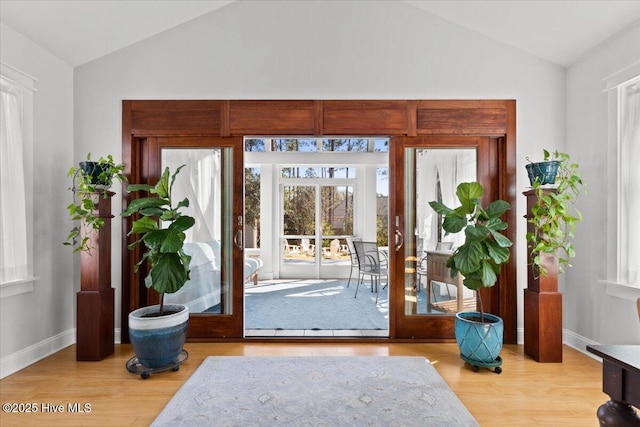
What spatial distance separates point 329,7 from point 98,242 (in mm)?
3029

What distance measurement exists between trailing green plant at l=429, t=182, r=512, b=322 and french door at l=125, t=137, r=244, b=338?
1937 millimetres

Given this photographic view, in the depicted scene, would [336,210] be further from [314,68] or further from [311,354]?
[311,354]

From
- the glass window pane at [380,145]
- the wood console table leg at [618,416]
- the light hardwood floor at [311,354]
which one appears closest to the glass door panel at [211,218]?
the light hardwood floor at [311,354]

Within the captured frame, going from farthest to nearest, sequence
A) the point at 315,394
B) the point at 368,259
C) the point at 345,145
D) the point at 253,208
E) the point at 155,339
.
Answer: the point at 253,208, the point at 345,145, the point at 368,259, the point at 155,339, the point at 315,394

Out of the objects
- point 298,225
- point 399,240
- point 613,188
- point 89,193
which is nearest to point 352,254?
point 298,225

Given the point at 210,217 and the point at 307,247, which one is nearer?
the point at 210,217

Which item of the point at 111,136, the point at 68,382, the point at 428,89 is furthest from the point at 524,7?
the point at 68,382

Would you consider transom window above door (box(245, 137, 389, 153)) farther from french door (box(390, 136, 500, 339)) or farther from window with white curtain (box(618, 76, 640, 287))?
window with white curtain (box(618, 76, 640, 287))

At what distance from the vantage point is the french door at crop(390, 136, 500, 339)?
3.38 meters

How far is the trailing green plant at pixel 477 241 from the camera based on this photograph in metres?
2.65

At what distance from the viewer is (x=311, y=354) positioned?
3.01 meters

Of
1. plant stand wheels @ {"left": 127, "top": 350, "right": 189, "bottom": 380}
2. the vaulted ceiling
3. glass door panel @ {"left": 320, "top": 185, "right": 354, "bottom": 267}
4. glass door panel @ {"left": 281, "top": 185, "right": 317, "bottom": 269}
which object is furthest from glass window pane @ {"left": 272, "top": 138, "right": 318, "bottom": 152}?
plant stand wheels @ {"left": 127, "top": 350, "right": 189, "bottom": 380}

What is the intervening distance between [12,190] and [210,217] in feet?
5.08

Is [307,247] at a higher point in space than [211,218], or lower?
lower
